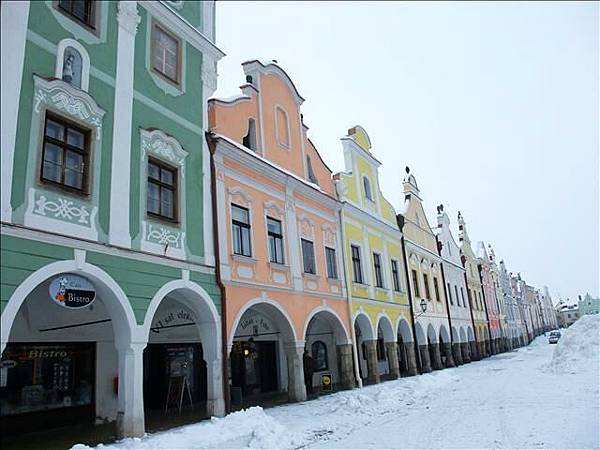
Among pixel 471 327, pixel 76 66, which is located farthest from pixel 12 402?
pixel 471 327

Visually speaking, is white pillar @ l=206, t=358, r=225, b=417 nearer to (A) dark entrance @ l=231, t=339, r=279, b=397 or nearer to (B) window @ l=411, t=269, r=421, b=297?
(A) dark entrance @ l=231, t=339, r=279, b=397

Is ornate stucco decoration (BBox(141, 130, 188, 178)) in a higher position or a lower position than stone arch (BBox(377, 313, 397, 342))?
higher

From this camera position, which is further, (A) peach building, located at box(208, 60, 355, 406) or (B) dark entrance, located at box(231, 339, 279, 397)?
(B) dark entrance, located at box(231, 339, 279, 397)

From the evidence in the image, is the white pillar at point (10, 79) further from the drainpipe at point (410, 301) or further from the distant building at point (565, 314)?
the distant building at point (565, 314)

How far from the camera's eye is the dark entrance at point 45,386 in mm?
10859

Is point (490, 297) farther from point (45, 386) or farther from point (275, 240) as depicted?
point (45, 386)

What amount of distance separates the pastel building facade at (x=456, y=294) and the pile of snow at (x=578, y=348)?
8.48 metres

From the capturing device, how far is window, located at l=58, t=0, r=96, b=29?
33.4ft

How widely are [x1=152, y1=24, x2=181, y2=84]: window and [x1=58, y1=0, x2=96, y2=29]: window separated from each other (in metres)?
1.76

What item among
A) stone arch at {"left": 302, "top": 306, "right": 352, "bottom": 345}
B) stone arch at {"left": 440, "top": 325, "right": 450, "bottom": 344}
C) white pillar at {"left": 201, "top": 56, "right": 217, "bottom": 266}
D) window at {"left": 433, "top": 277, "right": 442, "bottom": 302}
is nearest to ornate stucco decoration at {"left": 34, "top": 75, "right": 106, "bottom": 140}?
white pillar at {"left": 201, "top": 56, "right": 217, "bottom": 266}

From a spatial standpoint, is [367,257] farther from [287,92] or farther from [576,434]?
[576,434]

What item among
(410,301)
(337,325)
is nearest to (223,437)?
(337,325)

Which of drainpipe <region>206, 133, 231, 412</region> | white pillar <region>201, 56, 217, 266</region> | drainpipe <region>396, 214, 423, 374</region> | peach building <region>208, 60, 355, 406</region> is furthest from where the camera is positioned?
drainpipe <region>396, 214, 423, 374</region>

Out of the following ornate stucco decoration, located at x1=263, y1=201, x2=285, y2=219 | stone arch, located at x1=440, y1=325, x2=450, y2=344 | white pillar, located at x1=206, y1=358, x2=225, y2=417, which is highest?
ornate stucco decoration, located at x1=263, y1=201, x2=285, y2=219
